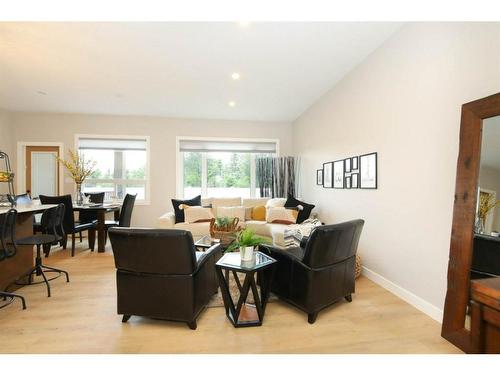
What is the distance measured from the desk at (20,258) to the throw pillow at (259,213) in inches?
128

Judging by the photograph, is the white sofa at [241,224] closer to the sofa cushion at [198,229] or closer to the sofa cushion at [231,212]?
the sofa cushion at [198,229]

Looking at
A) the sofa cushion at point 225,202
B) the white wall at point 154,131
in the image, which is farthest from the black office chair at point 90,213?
the sofa cushion at point 225,202

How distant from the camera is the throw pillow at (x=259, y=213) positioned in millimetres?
5000

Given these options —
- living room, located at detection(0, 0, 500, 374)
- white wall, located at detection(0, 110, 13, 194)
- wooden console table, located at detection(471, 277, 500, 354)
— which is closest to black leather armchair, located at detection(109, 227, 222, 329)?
living room, located at detection(0, 0, 500, 374)

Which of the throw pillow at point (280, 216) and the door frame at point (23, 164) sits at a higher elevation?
the door frame at point (23, 164)

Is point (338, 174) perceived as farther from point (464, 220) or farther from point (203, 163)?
point (203, 163)

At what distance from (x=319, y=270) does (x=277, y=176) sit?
3.86 metres

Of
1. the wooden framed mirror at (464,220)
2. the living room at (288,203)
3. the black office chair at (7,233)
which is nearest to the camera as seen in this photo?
the wooden framed mirror at (464,220)

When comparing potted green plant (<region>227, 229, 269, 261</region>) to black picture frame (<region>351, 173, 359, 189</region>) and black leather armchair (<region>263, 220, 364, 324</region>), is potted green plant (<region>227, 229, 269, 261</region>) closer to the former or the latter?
black leather armchair (<region>263, 220, 364, 324</region>)

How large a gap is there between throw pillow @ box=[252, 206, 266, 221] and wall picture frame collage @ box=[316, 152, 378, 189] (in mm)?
1233

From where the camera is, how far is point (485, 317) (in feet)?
3.92

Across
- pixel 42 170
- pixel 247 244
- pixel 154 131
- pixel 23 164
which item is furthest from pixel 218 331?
pixel 23 164

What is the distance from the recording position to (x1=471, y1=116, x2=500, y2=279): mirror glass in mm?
1634
